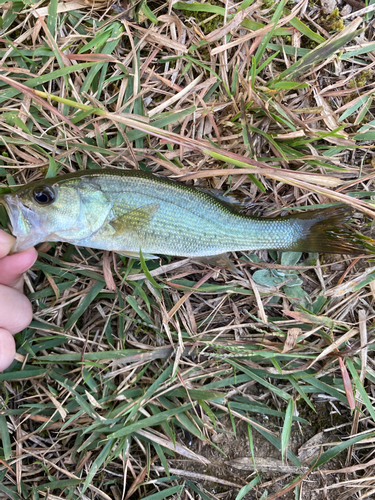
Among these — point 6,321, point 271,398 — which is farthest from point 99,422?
point 271,398

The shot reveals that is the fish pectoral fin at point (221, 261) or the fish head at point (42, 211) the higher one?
the fish head at point (42, 211)

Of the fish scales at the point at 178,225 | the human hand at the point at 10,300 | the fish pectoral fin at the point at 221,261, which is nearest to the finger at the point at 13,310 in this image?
the human hand at the point at 10,300

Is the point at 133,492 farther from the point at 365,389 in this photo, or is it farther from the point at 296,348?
the point at 365,389

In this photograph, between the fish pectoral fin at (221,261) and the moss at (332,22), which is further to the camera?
the moss at (332,22)

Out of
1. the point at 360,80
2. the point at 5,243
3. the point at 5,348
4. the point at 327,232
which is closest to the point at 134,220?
the point at 5,243

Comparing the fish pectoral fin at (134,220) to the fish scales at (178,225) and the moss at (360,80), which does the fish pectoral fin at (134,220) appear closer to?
the fish scales at (178,225)

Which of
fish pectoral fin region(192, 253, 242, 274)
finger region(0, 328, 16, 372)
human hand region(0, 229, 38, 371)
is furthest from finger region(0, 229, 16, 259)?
fish pectoral fin region(192, 253, 242, 274)
